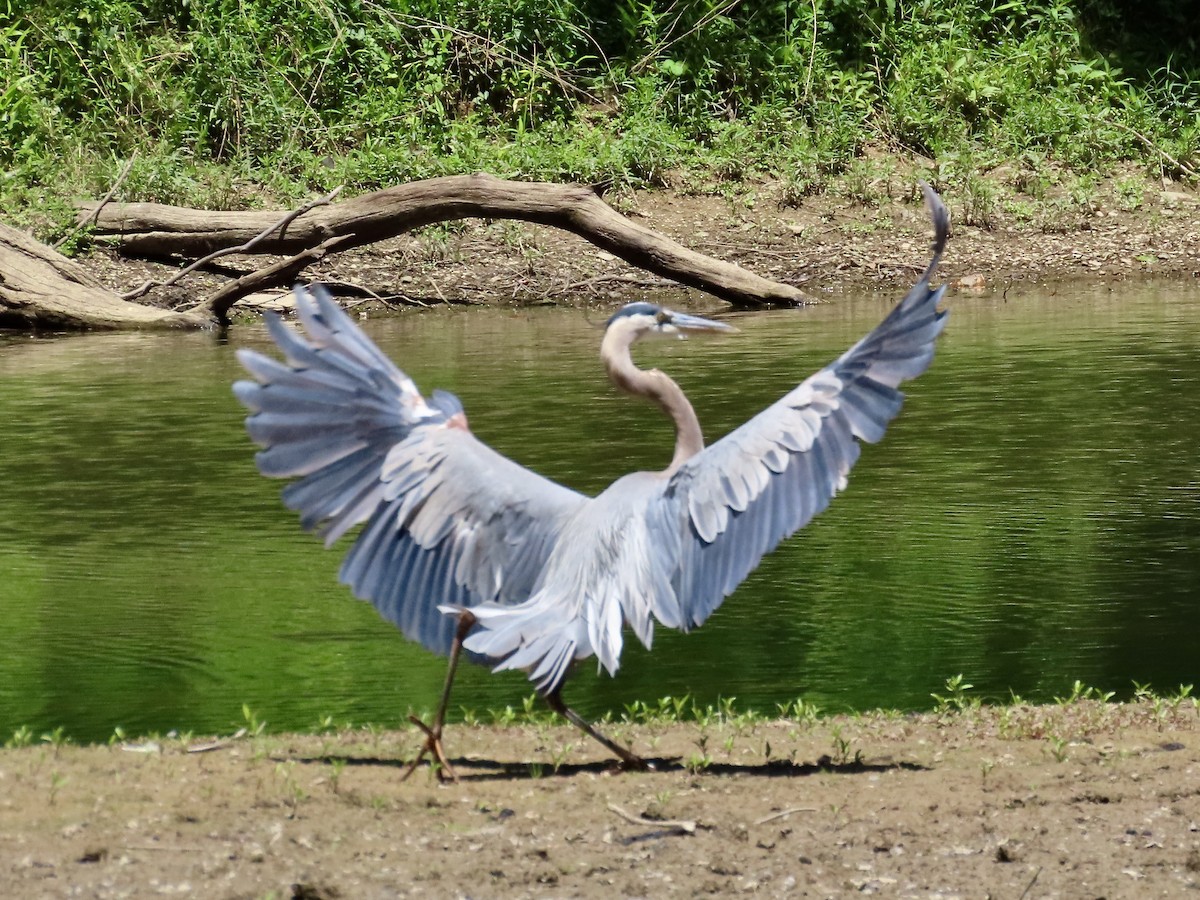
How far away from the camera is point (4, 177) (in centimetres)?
1630

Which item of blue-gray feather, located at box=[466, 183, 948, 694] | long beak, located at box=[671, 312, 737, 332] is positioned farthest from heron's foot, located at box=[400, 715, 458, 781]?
long beak, located at box=[671, 312, 737, 332]

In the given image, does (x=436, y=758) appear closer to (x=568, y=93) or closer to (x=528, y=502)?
(x=528, y=502)

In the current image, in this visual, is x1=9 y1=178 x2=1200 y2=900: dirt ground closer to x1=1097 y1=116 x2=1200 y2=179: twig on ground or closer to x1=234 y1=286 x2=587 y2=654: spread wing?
x1=234 y1=286 x2=587 y2=654: spread wing

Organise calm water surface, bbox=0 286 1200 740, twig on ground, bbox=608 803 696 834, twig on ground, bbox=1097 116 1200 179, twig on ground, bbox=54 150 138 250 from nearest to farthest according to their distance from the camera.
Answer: twig on ground, bbox=608 803 696 834 → calm water surface, bbox=0 286 1200 740 → twig on ground, bbox=54 150 138 250 → twig on ground, bbox=1097 116 1200 179

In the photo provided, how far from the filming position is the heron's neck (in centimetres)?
518

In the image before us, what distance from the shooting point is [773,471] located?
4668mm

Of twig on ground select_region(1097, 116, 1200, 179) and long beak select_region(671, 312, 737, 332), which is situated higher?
twig on ground select_region(1097, 116, 1200, 179)

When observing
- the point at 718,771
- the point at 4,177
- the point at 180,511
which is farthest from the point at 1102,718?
the point at 4,177

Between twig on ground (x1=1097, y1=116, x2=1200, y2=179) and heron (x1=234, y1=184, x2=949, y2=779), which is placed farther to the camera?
twig on ground (x1=1097, y1=116, x2=1200, y2=179)

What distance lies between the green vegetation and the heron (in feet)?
41.2

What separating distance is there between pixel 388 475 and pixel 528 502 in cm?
36

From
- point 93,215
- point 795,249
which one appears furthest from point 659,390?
point 795,249

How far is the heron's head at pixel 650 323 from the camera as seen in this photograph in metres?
5.41

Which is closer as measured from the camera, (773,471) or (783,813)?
(783,813)
